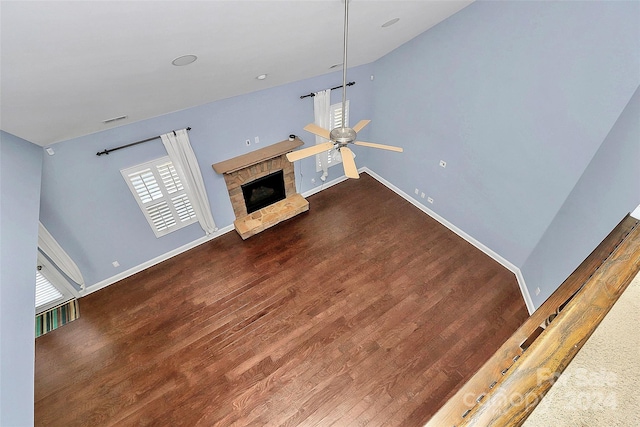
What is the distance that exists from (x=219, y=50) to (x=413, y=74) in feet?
12.4

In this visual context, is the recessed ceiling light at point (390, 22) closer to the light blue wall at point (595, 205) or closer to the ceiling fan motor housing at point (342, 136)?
the ceiling fan motor housing at point (342, 136)

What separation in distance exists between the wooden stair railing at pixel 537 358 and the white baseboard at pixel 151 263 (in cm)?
546

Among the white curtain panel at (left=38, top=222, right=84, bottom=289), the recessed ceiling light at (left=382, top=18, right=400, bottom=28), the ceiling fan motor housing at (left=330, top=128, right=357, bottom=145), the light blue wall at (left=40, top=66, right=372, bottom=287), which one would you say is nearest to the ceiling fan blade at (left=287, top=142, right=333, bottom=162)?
the ceiling fan motor housing at (left=330, top=128, right=357, bottom=145)

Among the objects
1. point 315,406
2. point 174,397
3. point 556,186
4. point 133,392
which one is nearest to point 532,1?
point 556,186

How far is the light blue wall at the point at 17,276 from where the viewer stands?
155 centimetres

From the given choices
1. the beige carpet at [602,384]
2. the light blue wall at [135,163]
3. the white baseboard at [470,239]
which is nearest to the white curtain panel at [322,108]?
the light blue wall at [135,163]

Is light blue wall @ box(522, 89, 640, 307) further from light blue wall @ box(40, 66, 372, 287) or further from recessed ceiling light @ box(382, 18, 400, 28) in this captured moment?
light blue wall @ box(40, 66, 372, 287)

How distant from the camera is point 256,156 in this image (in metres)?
5.42

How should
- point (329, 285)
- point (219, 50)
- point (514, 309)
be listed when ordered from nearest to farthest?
point (219, 50), point (514, 309), point (329, 285)

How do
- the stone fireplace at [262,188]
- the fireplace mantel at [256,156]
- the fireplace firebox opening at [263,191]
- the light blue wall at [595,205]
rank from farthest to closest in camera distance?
the fireplace firebox opening at [263,191] < the stone fireplace at [262,188] < the fireplace mantel at [256,156] < the light blue wall at [595,205]

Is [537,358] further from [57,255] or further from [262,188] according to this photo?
[57,255]

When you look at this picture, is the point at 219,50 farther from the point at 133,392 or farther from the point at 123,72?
the point at 133,392

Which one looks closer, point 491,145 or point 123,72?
point 123,72

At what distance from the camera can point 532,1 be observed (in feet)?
11.3
